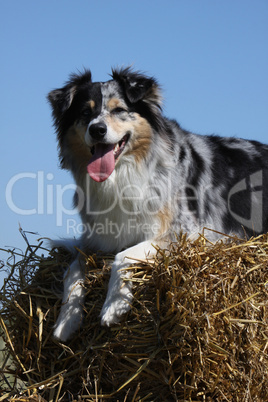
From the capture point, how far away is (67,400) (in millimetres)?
3859

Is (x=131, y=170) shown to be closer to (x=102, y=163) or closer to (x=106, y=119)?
(x=102, y=163)

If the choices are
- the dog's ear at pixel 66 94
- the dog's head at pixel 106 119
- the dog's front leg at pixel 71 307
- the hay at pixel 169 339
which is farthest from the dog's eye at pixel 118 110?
the dog's front leg at pixel 71 307

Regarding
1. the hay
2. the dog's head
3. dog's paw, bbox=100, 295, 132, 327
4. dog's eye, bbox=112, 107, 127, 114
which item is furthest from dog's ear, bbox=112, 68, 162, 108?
dog's paw, bbox=100, 295, 132, 327

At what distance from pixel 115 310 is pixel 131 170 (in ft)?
4.71

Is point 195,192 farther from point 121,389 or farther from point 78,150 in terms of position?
point 121,389

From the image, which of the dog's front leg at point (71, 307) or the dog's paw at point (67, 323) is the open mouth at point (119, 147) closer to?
the dog's front leg at point (71, 307)

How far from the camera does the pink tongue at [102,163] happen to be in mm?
4574

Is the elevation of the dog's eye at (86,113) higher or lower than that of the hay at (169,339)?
higher

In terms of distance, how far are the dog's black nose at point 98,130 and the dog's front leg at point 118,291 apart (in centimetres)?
106

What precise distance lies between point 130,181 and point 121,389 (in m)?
1.83

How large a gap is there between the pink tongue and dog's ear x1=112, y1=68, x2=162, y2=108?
1.61 ft

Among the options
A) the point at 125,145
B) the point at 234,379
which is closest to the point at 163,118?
the point at 125,145

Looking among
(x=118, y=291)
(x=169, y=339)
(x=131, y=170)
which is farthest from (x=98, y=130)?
(x=169, y=339)

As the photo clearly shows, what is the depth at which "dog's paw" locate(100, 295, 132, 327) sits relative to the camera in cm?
375
